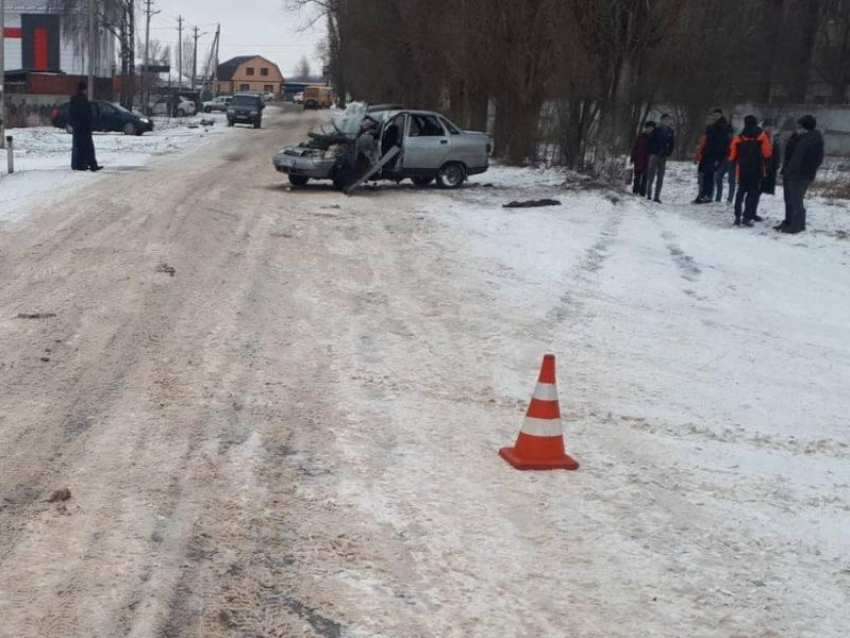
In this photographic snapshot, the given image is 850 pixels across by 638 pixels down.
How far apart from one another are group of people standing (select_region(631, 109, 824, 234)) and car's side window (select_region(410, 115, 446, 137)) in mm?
4030

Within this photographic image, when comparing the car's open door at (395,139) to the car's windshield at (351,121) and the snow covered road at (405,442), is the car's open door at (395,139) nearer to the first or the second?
the car's windshield at (351,121)

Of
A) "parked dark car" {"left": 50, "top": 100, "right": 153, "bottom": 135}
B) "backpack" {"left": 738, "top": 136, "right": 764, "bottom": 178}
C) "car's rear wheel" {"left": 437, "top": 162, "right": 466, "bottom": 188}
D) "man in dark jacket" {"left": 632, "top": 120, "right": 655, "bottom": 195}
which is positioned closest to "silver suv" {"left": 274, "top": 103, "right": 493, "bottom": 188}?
"car's rear wheel" {"left": 437, "top": 162, "right": 466, "bottom": 188}

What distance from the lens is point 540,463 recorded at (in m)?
5.97

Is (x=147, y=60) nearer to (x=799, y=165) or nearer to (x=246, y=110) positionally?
(x=246, y=110)

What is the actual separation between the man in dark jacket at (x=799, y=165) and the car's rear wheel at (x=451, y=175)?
706cm

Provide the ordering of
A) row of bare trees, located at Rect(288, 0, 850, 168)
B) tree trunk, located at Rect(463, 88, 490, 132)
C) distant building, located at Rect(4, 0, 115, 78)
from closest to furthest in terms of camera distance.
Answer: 1. row of bare trees, located at Rect(288, 0, 850, 168)
2. tree trunk, located at Rect(463, 88, 490, 132)
3. distant building, located at Rect(4, 0, 115, 78)

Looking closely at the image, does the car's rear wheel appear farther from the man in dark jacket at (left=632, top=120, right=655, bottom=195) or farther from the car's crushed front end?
the man in dark jacket at (left=632, top=120, right=655, bottom=195)

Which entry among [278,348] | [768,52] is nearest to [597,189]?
[278,348]

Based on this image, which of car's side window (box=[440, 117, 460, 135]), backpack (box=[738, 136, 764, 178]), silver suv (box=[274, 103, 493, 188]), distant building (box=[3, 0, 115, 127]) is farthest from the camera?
distant building (box=[3, 0, 115, 127])

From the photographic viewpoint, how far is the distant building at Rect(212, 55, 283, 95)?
172000 mm

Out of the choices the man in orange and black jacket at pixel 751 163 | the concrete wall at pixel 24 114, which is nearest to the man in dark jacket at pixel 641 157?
the man in orange and black jacket at pixel 751 163

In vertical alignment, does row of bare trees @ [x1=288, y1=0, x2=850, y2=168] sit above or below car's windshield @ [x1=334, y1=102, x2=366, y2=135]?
above

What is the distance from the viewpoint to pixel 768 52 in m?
48.6

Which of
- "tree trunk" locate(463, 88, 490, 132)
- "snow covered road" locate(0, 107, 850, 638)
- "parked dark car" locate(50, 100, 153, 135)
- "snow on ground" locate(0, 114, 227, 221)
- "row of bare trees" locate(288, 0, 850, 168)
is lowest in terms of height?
"snow covered road" locate(0, 107, 850, 638)
